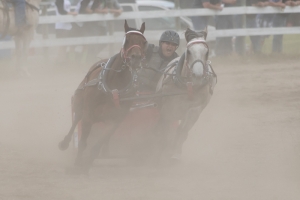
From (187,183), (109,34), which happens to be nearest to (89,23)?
(109,34)

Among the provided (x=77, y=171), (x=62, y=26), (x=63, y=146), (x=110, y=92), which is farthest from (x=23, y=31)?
(x=110, y=92)

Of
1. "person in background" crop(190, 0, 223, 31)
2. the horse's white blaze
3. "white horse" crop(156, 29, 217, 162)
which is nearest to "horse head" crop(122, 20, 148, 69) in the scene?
the horse's white blaze

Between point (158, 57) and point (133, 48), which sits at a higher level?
point (133, 48)

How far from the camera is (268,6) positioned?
637 inches

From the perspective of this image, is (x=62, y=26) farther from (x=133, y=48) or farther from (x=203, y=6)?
(x=133, y=48)

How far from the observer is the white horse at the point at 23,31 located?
1338cm

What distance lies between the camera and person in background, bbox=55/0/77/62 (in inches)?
593

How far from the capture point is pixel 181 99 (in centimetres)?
749

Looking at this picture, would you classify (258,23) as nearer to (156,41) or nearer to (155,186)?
(156,41)

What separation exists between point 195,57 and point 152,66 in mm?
1239

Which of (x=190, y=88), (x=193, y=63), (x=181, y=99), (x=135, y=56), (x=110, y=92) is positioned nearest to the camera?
(x=135, y=56)

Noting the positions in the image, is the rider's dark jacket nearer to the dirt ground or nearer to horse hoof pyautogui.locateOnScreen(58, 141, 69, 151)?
the dirt ground

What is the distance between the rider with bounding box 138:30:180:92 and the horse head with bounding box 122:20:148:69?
1.26 meters

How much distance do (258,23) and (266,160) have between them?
9575mm
